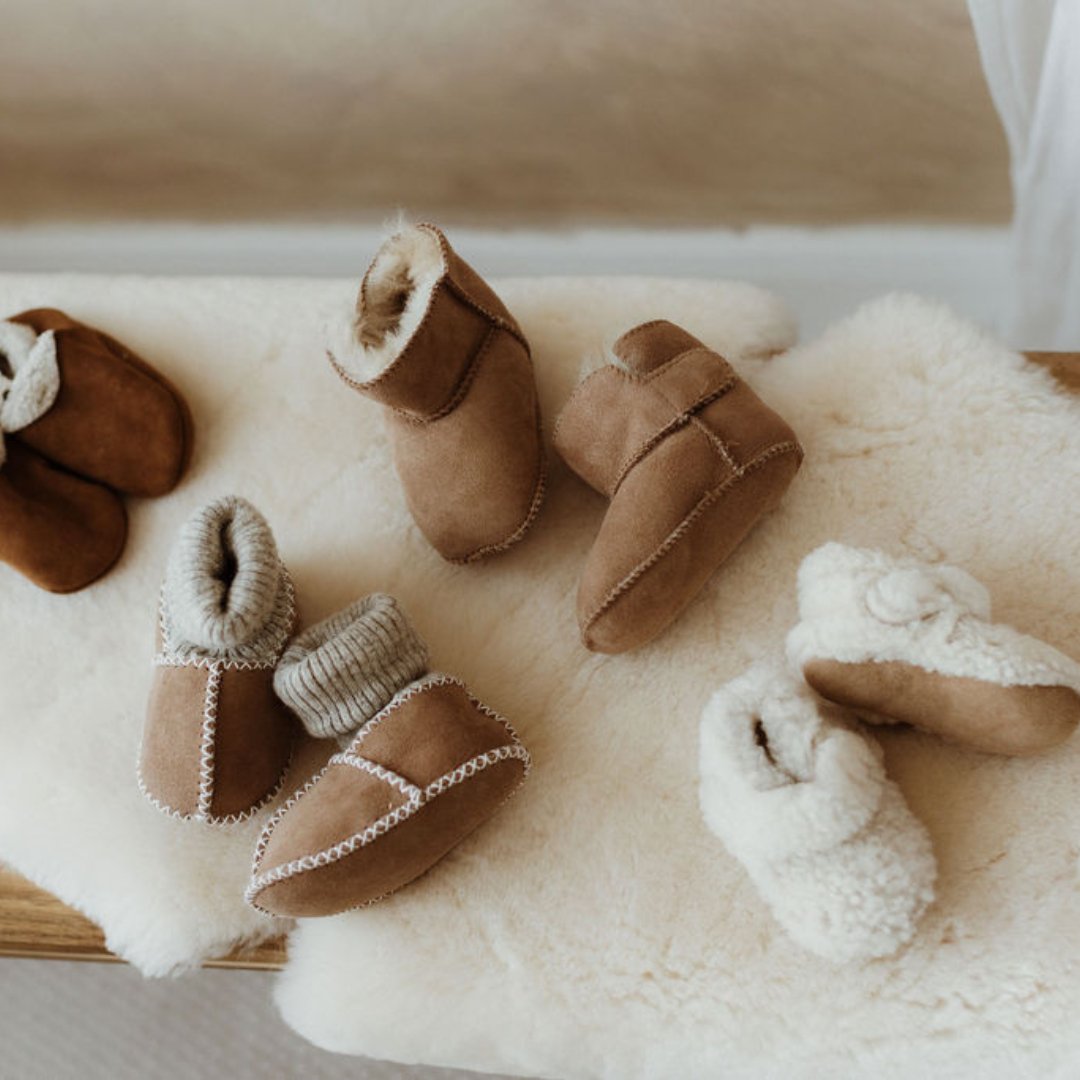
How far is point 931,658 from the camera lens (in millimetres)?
750

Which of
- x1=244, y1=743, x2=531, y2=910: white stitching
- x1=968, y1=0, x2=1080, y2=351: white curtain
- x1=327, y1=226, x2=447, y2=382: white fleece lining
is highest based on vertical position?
x1=968, y1=0, x2=1080, y2=351: white curtain

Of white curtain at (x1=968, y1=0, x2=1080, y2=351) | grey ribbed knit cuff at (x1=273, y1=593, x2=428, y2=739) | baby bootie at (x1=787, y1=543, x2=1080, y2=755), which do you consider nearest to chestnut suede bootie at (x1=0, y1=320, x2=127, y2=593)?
grey ribbed knit cuff at (x1=273, y1=593, x2=428, y2=739)

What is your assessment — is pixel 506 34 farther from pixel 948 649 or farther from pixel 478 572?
pixel 948 649

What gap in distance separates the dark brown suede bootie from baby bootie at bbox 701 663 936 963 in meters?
0.58

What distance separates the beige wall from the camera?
1020 mm

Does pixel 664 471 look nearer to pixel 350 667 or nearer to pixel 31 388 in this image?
pixel 350 667

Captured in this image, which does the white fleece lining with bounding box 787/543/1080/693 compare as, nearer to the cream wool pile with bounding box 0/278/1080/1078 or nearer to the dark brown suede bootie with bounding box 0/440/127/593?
the cream wool pile with bounding box 0/278/1080/1078

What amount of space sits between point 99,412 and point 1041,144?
2.77 ft

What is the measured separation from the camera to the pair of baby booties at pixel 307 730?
2.57ft

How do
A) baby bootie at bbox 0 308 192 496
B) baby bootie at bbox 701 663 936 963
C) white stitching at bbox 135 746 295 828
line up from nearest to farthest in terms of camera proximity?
baby bootie at bbox 701 663 936 963 → white stitching at bbox 135 746 295 828 → baby bootie at bbox 0 308 192 496

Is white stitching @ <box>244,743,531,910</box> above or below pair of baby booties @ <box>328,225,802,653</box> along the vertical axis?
below

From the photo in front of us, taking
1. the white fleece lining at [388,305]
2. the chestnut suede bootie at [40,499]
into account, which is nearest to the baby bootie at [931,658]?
the white fleece lining at [388,305]

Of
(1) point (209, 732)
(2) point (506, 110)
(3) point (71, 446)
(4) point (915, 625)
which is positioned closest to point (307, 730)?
(1) point (209, 732)

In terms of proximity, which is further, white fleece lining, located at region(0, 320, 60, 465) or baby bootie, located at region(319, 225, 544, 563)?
white fleece lining, located at region(0, 320, 60, 465)
